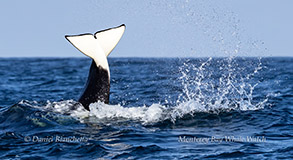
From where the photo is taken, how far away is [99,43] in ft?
38.7

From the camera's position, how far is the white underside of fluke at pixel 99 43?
36.8 feet

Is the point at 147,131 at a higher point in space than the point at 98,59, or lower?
lower

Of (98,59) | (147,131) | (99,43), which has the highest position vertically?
Result: (99,43)

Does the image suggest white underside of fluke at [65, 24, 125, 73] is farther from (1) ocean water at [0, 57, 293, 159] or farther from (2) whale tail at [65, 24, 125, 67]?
(1) ocean water at [0, 57, 293, 159]

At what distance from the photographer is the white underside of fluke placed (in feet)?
36.8

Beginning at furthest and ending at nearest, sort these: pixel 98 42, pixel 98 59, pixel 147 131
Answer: pixel 98 42 < pixel 98 59 < pixel 147 131

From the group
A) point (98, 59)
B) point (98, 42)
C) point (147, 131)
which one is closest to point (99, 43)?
point (98, 42)

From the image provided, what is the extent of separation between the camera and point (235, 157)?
810 centimetres

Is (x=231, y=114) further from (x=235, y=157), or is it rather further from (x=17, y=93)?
(x=17, y=93)

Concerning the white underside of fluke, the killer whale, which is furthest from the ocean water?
the white underside of fluke

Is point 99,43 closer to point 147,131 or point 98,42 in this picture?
point 98,42

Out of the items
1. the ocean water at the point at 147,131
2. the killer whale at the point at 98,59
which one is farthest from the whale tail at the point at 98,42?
the ocean water at the point at 147,131

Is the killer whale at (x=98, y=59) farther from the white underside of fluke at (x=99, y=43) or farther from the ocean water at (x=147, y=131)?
→ the ocean water at (x=147, y=131)

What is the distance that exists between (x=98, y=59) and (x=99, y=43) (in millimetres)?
458
